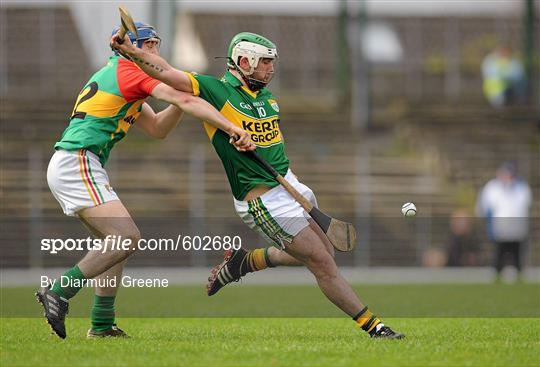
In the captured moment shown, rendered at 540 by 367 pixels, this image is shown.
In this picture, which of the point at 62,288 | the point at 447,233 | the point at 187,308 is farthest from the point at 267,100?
the point at 447,233

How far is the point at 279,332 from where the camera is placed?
9.64m

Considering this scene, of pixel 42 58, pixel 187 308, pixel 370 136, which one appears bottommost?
pixel 187 308

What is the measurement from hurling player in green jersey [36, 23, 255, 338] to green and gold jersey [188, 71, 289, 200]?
14cm

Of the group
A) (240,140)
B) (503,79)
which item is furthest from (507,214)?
(240,140)

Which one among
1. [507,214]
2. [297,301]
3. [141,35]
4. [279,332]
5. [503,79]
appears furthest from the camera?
[503,79]

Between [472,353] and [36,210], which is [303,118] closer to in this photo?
[36,210]

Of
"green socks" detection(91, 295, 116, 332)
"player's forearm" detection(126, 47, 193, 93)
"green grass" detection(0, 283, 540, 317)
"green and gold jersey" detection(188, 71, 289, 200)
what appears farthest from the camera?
"green grass" detection(0, 283, 540, 317)

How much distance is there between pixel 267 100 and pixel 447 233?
1374 cm

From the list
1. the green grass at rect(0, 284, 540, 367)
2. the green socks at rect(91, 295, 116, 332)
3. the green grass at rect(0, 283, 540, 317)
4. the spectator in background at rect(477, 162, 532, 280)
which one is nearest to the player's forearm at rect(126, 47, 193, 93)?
the green socks at rect(91, 295, 116, 332)

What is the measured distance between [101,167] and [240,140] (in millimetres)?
1102

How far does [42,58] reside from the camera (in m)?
32.6

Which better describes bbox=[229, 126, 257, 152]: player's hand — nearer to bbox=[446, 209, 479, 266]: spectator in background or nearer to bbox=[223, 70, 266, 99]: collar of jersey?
bbox=[223, 70, 266, 99]: collar of jersey

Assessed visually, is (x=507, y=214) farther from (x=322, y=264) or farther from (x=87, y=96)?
(x=87, y=96)

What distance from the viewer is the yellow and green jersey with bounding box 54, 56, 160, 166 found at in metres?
8.76
